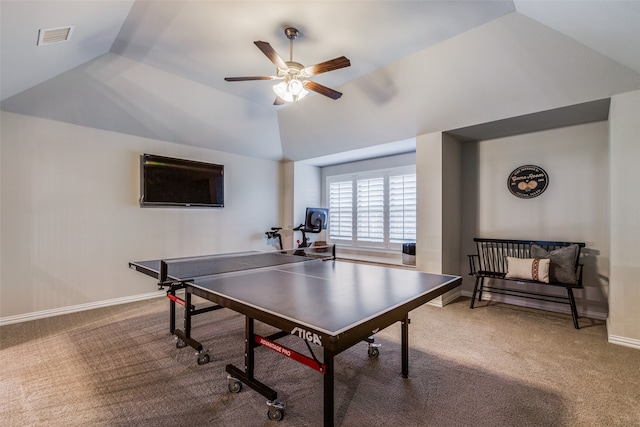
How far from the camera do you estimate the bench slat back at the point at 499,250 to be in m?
3.87

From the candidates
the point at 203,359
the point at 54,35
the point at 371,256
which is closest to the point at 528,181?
the point at 371,256

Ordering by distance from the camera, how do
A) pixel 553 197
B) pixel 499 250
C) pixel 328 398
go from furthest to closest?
pixel 499 250
pixel 553 197
pixel 328 398

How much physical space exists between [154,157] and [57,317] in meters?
2.30

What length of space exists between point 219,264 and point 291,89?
1.78m

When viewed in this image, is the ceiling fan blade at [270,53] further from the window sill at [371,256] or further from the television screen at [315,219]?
the window sill at [371,256]

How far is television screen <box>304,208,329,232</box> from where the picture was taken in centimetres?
541

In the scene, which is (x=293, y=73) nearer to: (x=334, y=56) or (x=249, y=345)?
(x=334, y=56)

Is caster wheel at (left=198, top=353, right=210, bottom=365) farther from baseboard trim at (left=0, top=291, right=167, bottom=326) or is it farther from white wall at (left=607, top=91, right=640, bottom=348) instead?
white wall at (left=607, top=91, right=640, bottom=348)

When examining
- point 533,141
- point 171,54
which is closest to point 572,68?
point 533,141

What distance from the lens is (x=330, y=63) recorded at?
2.42 meters

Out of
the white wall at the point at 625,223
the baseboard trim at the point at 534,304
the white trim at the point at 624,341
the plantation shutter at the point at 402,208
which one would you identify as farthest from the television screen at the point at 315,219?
the white trim at the point at 624,341

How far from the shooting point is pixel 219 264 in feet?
9.37

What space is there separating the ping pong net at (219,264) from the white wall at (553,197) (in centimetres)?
242

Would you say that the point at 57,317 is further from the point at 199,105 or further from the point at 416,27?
the point at 416,27
